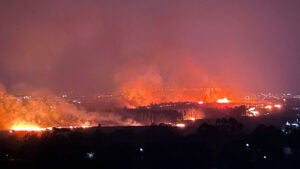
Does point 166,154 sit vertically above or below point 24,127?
below

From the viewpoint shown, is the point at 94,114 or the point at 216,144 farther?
the point at 94,114

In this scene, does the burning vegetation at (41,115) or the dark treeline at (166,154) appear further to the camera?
the burning vegetation at (41,115)

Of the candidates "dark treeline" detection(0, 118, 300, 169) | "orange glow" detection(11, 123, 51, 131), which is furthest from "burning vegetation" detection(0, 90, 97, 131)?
"dark treeline" detection(0, 118, 300, 169)

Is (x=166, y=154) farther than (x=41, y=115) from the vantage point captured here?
No

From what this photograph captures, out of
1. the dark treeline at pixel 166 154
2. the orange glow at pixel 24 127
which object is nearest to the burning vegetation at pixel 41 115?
the orange glow at pixel 24 127

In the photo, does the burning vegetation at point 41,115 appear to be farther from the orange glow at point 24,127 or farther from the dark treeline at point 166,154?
the dark treeline at point 166,154

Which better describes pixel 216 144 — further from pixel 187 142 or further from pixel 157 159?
pixel 157 159

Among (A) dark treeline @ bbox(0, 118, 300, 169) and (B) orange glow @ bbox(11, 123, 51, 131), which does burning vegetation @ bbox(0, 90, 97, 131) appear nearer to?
(B) orange glow @ bbox(11, 123, 51, 131)

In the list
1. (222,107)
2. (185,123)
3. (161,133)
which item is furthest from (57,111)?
(222,107)

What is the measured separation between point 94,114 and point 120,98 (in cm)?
2804

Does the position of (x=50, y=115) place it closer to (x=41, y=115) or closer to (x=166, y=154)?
(x=41, y=115)

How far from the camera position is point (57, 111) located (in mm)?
96812

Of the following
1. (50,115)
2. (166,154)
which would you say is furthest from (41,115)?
(166,154)

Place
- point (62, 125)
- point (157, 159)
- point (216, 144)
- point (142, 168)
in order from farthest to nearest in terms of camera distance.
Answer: point (62, 125) → point (216, 144) → point (157, 159) → point (142, 168)
